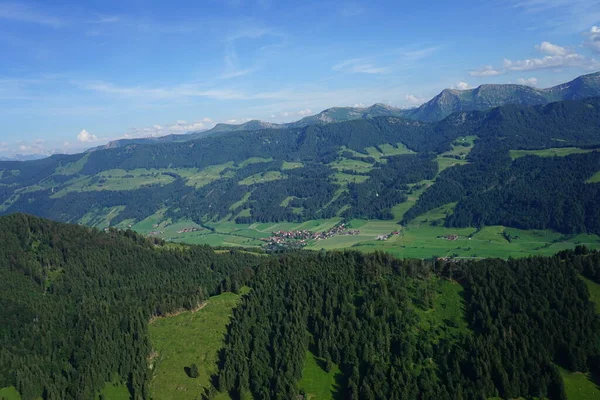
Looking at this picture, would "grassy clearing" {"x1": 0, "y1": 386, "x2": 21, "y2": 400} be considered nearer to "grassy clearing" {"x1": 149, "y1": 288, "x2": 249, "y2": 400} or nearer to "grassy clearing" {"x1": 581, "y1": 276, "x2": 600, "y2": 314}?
"grassy clearing" {"x1": 149, "y1": 288, "x2": 249, "y2": 400}

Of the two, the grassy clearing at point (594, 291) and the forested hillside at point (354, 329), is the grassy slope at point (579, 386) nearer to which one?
the forested hillside at point (354, 329)

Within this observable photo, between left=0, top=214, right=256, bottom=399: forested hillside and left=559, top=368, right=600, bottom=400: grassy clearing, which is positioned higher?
left=0, top=214, right=256, bottom=399: forested hillside

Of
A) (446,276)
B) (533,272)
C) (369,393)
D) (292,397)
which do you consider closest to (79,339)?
(292,397)

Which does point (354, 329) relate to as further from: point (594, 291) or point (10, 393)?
point (10, 393)

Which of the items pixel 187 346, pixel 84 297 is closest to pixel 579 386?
pixel 187 346

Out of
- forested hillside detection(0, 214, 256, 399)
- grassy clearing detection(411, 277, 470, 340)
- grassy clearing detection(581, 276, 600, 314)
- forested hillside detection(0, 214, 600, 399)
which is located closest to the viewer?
forested hillside detection(0, 214, 600, 399)

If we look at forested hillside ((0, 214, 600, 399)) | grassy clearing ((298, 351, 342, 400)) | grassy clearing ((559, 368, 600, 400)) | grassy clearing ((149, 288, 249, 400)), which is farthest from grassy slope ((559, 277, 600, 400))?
grassy clearing ((149, 288, 249, 400))

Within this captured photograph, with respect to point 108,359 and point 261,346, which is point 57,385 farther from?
point 261,346
